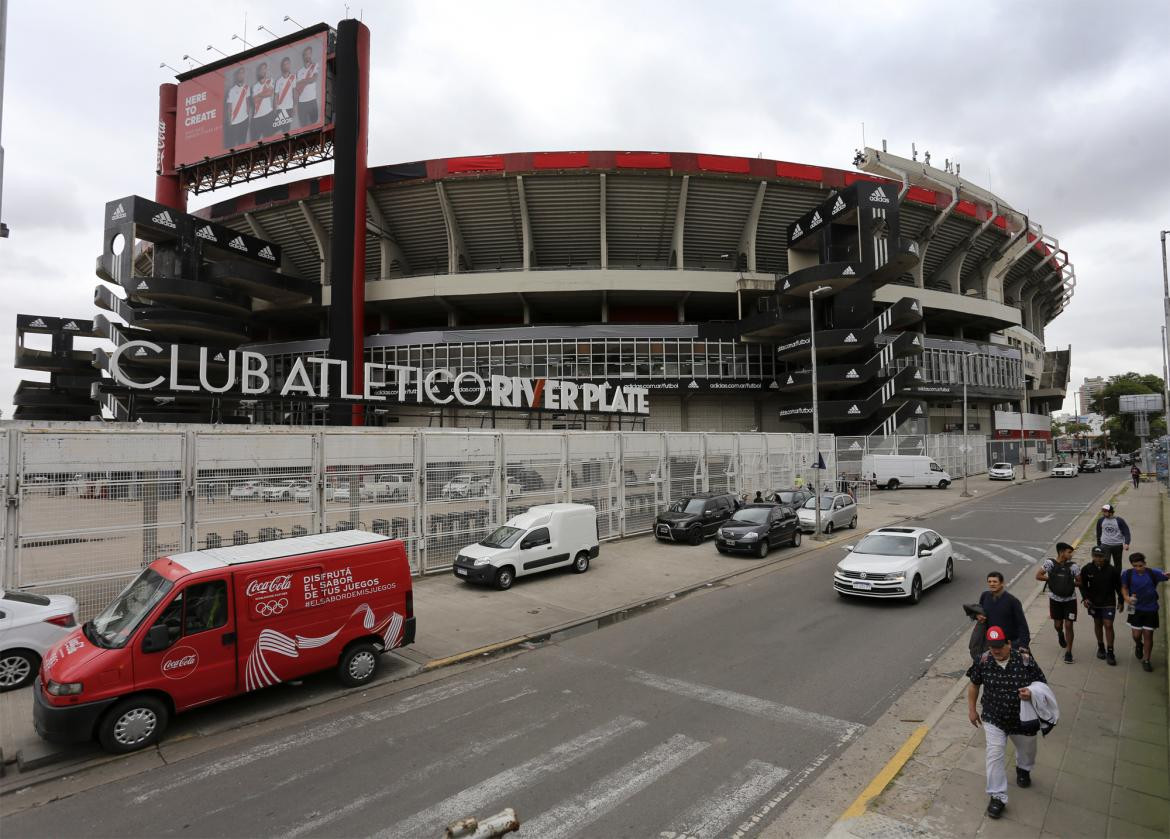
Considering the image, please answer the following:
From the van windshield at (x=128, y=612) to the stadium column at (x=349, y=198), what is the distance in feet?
132

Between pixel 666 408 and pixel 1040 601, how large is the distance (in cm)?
4114

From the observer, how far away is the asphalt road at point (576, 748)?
Answer: 18.2 feet

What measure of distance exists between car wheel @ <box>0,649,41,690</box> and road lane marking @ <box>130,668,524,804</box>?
4.34 m

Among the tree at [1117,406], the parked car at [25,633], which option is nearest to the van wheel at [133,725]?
the parked car at [25,633]

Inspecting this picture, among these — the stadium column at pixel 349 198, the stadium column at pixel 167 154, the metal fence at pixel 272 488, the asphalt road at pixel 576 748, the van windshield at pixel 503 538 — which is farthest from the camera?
the stadium column at pixel 167 154

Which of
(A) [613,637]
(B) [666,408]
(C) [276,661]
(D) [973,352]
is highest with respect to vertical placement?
(D) [973,352]

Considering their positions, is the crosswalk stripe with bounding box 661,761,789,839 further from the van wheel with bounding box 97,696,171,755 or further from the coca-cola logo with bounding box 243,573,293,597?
the van wheel with bounding box 97,696,171,755

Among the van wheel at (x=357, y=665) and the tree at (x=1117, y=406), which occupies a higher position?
the tree at (x=1117, y=406)

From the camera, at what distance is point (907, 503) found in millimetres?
33719

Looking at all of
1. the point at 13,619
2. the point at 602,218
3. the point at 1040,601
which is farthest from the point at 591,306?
the point at 13,619

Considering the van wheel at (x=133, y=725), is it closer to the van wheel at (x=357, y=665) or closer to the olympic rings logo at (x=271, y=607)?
the olympic rings logo at (x=271, y=607)

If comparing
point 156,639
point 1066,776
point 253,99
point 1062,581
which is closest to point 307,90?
point 253,99

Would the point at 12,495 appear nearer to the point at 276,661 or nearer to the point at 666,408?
the point at 276,661

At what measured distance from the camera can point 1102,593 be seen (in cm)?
892
